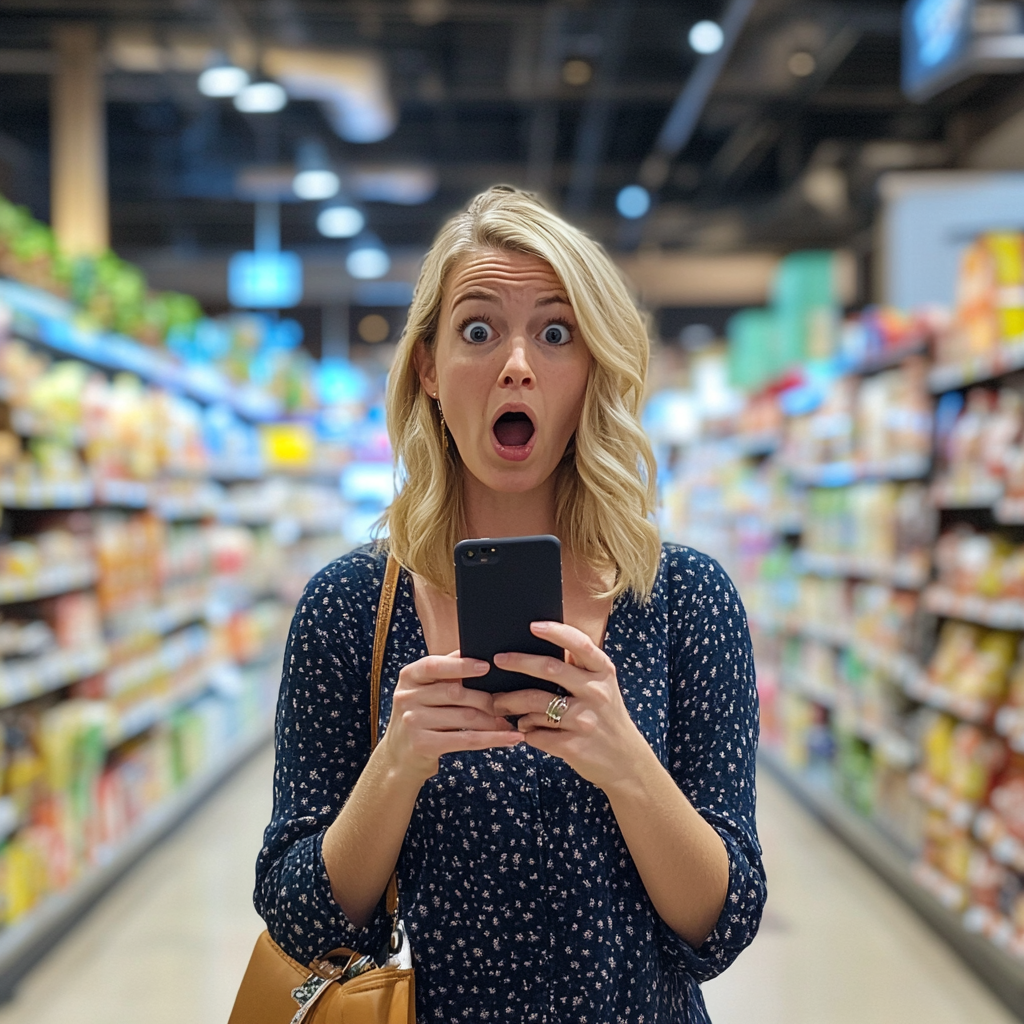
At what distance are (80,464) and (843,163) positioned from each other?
9764 mm

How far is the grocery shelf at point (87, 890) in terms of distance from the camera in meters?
3.64

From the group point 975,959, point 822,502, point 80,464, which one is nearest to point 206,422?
point 80,464

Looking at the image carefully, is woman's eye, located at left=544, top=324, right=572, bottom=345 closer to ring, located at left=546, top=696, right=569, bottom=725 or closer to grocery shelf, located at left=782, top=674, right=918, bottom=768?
ring, located at left=546, top=696, right=569, bottom=725

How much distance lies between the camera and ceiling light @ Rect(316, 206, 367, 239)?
557 inches

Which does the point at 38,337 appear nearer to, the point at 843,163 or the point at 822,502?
the point at 822,502

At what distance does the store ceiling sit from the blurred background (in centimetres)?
5

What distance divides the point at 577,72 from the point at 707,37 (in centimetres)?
193

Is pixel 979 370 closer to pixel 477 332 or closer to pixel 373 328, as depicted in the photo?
pixel 477 332

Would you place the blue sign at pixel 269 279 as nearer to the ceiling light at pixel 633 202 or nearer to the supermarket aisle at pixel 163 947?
the ceiling light at pixel 633 202

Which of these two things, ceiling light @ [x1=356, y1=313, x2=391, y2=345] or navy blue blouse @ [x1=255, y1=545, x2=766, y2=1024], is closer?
navy blue blouse @ [x1=255, y1=545, x2=766, y2=1024]

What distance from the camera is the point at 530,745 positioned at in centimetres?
112

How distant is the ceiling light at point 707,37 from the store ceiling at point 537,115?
22 cm

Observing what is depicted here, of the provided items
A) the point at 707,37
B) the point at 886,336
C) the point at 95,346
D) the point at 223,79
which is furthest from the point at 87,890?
the point at 707,37

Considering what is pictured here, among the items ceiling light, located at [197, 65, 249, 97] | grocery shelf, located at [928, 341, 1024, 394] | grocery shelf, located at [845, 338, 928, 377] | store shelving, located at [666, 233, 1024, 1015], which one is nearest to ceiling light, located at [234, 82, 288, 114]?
ceiling light, located at [197, 65, 249, 97]
